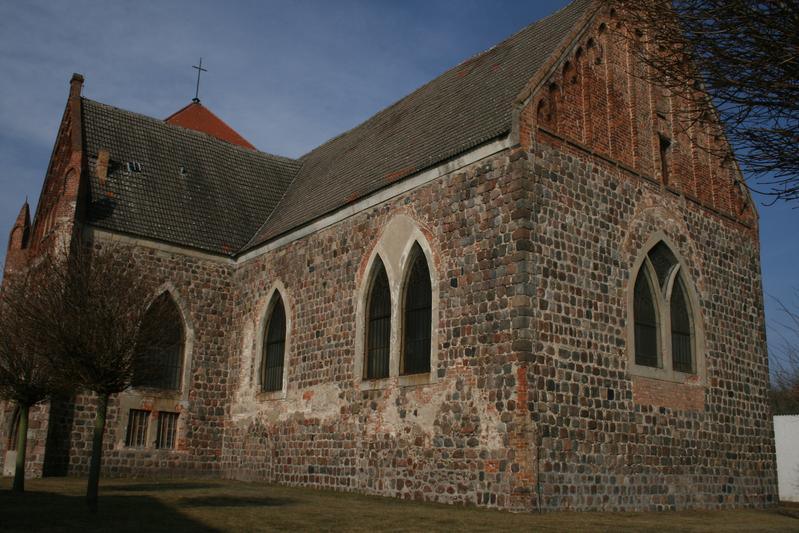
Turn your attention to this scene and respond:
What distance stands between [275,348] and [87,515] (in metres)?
9.78

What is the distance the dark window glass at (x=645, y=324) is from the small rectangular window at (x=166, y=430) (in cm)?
1237

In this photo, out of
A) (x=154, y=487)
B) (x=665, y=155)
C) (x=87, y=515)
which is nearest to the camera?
(x=87, y=515)

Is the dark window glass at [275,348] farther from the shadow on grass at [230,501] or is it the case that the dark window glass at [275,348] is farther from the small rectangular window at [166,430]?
the shadow on grass at [230,501]

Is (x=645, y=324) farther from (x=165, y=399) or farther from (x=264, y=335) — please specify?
(x=165, y=399)

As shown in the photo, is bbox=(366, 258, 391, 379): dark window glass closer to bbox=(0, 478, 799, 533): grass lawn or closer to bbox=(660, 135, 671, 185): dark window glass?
bbox=(0, 478, 799, 533): grass lawn

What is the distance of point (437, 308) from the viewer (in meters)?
14.6

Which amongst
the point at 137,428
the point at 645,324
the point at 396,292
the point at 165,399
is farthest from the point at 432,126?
the point at 137,428

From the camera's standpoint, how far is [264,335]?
20609 mm

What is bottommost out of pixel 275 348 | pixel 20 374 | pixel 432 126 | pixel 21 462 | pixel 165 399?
pixel 21 462

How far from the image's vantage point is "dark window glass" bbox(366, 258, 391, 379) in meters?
16.2

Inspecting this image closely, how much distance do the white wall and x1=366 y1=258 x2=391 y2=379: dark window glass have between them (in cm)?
1445

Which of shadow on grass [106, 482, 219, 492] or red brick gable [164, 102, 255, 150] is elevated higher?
red brick gable [164, 102, 255, 150]

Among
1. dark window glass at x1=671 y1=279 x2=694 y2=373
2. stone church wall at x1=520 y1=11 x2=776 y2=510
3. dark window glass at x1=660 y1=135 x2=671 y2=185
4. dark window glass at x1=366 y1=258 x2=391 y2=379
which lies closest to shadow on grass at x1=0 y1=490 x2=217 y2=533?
dark window glass at x1=366 y1=258 x2=391 y2=379

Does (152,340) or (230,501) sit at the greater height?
(152,340)
